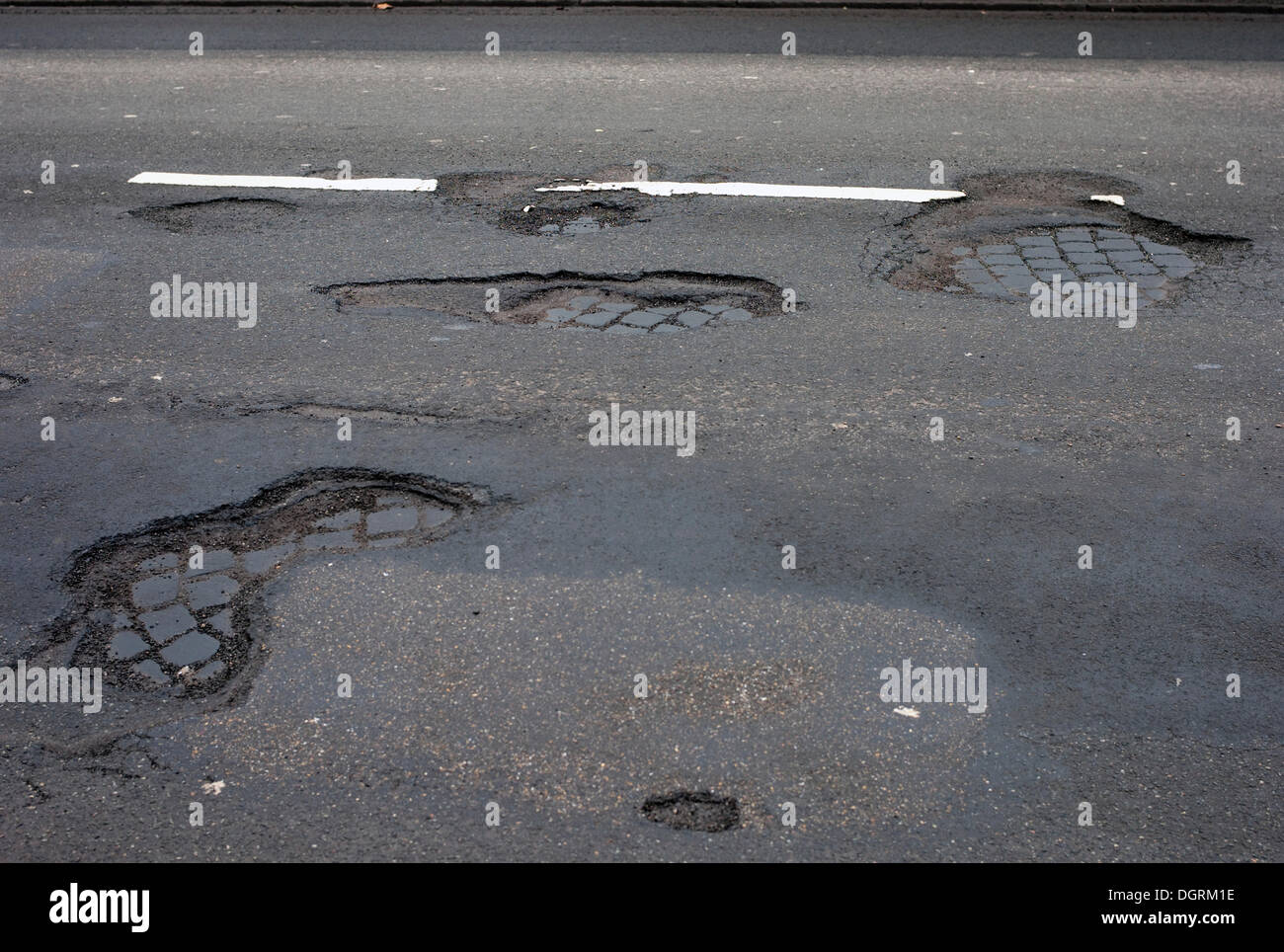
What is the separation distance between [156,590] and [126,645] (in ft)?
1.07

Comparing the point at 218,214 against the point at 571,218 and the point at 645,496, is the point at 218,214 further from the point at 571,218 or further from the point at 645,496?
the point at 645,496

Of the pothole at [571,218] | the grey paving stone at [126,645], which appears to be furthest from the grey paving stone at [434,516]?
the pothole at [571,218]

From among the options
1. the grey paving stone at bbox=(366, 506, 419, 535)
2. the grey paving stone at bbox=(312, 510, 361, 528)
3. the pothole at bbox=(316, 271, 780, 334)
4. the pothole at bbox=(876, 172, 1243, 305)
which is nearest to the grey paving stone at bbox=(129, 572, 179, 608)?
the grey paving stone at bbox=(312, 510, 361, 528)

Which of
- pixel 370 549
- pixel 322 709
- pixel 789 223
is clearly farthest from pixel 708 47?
pixel 322 709

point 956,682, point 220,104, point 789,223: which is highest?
point 220,104

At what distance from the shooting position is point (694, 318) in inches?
266

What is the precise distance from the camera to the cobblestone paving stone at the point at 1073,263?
279 inches

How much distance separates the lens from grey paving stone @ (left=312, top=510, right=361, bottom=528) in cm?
495

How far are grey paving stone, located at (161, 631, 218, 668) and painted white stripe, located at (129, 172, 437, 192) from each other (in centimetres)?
497

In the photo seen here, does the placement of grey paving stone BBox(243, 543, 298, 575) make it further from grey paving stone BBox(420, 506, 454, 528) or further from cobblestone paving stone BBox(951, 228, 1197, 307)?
cobblestone paving stone BBox(951, 228, 1197, 307)

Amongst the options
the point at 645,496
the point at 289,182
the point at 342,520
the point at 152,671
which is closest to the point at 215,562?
the point at 342,520

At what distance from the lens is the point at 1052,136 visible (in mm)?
9492

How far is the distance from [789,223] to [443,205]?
7.58 ft
